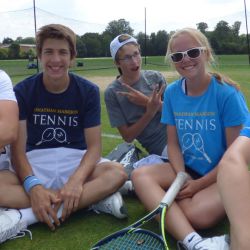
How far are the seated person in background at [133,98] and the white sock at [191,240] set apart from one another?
4.55 feet

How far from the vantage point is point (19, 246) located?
2824 millimetres

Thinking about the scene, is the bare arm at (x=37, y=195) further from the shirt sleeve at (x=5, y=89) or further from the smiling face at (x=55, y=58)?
the smiling face at (x=55, y=58)

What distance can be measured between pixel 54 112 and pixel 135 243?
135 cm

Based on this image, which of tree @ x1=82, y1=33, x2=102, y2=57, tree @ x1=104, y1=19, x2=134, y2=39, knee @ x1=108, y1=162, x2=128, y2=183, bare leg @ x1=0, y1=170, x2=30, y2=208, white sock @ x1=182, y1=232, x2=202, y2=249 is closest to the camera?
white sock @ x1=182, y1=232, x2=202, y2=249

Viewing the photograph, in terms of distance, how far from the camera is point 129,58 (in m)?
3.95

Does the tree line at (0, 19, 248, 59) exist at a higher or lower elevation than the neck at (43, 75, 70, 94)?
higher

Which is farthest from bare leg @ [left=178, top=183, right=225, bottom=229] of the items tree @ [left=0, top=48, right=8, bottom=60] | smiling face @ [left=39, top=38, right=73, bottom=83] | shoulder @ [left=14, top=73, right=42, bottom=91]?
tree @ [left=0, top=48, right=8, bottom=60]

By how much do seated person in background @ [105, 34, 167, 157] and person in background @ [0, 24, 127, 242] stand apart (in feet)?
1.99

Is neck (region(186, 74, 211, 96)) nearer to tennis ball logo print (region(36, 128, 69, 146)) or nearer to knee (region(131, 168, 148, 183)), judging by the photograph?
knee (region(131, 168, 148, 183))

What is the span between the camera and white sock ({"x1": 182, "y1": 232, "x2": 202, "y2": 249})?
8.31ft

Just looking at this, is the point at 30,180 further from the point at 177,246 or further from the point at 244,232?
the point at 244,232

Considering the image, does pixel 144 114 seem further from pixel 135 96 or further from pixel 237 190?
pixel 237 190

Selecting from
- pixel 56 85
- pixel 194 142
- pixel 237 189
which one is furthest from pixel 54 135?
pixel 237 189

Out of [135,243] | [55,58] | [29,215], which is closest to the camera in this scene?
[135,243]
